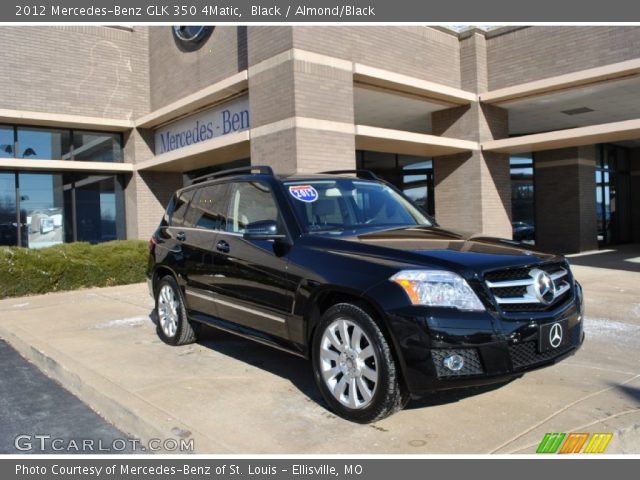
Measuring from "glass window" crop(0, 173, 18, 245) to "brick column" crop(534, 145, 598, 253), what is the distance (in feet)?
52.0

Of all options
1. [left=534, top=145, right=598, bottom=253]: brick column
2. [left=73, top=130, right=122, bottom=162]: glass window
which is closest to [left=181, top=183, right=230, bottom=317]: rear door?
[left=73, top=130, right=122, bottom=162]: glass window

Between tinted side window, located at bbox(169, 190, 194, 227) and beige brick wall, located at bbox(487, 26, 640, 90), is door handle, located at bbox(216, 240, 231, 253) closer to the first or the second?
tinted side window, located at bbox(169, 190, 194, 227)

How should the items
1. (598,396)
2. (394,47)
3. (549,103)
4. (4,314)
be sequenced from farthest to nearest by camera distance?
(549,103) < (394,47) < (4,314) < (598,396)

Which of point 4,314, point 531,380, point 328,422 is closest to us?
point 328,422

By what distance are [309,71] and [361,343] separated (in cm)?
786

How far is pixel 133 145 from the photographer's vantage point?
52.9ft

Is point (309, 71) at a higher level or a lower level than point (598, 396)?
higher

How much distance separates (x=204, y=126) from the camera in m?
13.9

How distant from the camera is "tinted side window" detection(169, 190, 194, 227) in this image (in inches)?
247

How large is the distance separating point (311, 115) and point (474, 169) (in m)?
5.14

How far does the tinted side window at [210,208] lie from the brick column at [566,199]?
48.1ft

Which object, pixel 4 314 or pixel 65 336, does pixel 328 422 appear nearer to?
pixel 65 336

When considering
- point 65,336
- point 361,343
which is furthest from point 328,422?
point 65,336

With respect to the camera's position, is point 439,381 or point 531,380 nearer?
point 439,381
